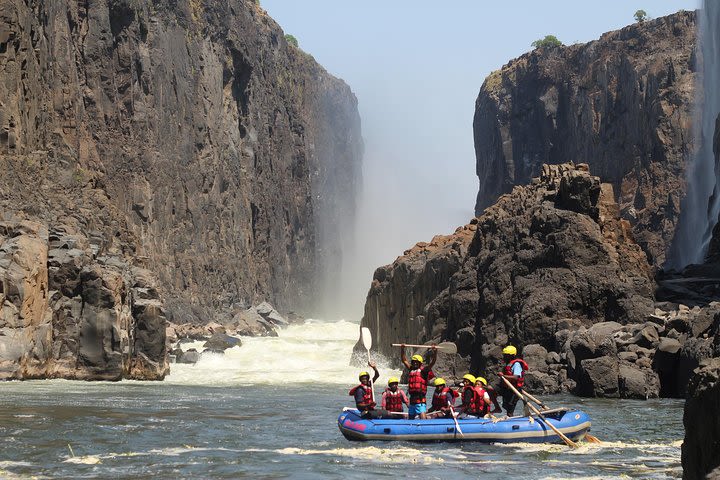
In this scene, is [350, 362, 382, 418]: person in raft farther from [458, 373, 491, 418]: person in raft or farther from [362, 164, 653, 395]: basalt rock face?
[362, 164, 653, 395]: basalt rock face

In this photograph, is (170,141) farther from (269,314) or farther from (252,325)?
(269,314)

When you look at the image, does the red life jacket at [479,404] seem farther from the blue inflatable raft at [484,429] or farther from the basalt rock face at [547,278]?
the basalt rock face at [547,278]

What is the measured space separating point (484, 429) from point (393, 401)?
2.84 m

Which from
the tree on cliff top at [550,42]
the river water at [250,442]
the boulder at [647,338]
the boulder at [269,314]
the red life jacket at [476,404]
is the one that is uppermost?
the tree on cliff top at [550,42]

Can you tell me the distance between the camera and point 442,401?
2984 centimetres

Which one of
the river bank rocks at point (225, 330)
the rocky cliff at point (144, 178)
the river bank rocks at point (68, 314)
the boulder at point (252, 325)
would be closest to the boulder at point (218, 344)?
the river bank rocks at point (225, 330)

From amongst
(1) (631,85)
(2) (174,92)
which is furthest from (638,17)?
(2) (174,92)

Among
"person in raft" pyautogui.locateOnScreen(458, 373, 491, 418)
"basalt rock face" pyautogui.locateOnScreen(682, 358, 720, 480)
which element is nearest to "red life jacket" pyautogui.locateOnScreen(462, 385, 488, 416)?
"person in raft" pyautogui.locateOnScreen(458, 373, 491, 418)

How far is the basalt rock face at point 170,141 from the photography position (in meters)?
69.9

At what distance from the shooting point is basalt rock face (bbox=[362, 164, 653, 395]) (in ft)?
167

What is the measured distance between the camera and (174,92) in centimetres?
11244

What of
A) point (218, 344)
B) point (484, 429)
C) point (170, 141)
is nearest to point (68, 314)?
point (218, 344)

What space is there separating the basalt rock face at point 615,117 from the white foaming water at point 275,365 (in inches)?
1651

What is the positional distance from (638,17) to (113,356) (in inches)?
4784
